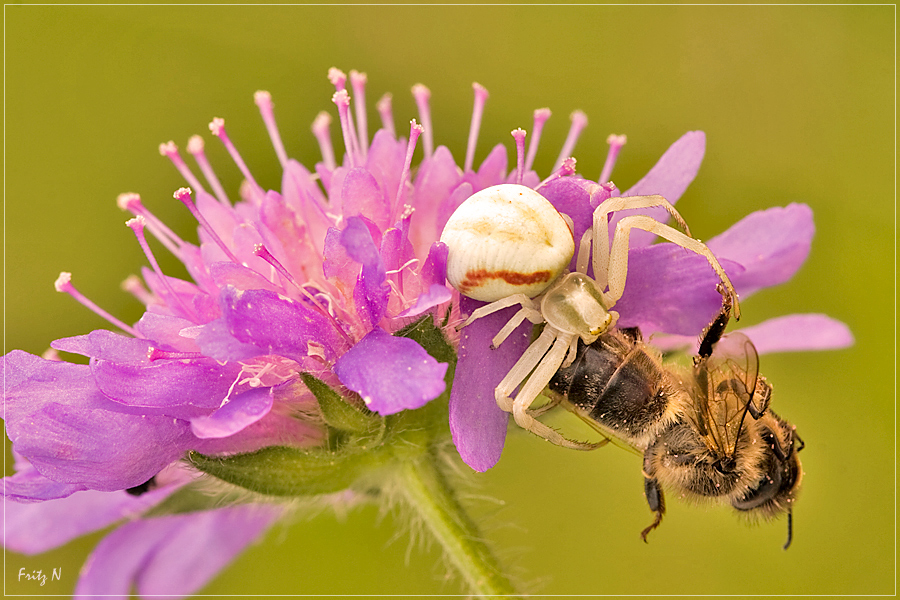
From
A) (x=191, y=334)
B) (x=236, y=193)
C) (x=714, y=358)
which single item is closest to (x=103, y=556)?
(x=191, y=334)

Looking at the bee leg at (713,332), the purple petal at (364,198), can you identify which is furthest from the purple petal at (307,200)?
the bee leg at (713,332)

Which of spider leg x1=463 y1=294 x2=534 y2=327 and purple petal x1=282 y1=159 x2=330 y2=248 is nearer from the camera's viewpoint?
spider leg x1=463 y1=294 x2=534 y2=327

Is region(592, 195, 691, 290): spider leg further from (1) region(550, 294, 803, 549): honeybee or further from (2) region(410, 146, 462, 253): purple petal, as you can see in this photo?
(2) region(410, 146, 462, 253): purple petal

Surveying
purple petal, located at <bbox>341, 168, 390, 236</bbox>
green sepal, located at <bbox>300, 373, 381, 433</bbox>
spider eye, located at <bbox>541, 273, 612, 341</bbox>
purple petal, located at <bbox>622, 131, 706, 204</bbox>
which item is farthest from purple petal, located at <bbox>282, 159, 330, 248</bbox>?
purple petal, located at <bbox>622, 131, 706, 204</bbox>

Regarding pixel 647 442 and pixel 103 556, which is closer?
pixel 647 442

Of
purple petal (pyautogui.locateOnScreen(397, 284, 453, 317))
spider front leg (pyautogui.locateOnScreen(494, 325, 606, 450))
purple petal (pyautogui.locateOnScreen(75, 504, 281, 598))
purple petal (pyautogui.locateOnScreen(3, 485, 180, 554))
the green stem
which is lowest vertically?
purple petal (pyautogui.locateOnScreen(75, 504, 281, 598))

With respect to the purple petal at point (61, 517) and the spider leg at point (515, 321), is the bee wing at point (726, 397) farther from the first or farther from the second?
the purple petal at point (61, 517)

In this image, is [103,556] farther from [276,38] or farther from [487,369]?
[276,38]

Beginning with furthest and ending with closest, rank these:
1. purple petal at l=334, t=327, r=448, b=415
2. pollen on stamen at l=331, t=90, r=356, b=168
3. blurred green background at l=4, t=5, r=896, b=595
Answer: blurred green background at l=4, t=5, r=896, b=595 < pollen on stamen at l=331, t=90, r=356, b=168 < purple petal at l=334, t=327, r=448, b=415
